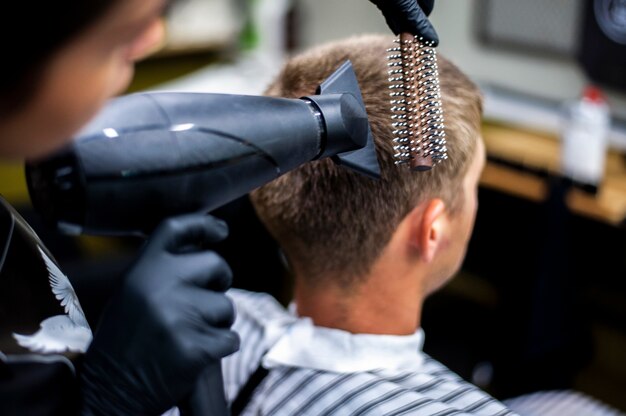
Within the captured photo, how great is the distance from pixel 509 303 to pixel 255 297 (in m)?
1.12

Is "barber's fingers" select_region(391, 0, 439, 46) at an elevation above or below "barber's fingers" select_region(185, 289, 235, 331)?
above

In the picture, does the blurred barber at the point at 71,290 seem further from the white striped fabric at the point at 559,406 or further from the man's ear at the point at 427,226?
the white striped fabric at the point at 559,406

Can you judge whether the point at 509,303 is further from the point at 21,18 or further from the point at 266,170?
the point at 21,18

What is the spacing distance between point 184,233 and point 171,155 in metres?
0.07

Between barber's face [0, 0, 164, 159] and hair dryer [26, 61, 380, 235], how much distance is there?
10 centimetres

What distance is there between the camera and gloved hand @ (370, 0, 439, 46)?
2.41 feet

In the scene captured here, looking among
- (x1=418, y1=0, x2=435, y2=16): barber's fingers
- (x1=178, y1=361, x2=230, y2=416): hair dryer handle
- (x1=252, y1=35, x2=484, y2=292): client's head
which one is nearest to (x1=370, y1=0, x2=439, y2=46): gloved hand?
(x1=418, y1=0, x2=435, y2=16): barber's fingers

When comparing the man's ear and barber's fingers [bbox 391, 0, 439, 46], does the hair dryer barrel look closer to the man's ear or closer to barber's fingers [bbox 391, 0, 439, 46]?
barber's fingers [bbox 391, 0, 439, 46]

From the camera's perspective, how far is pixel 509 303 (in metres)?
2.13

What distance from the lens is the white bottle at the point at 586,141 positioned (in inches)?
74.4

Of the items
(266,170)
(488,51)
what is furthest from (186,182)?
(488,51)

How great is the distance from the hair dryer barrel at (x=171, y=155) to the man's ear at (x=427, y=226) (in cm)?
35

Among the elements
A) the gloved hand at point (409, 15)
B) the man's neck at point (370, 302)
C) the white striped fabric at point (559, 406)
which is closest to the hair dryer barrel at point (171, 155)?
the gloved hand at point (409, 15)

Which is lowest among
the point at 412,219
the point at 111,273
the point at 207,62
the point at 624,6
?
the point at 111,273
